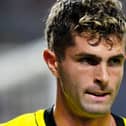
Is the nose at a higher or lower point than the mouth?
higher

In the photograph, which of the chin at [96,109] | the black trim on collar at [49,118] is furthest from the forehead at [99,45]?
the black trim on collar at [49,118]

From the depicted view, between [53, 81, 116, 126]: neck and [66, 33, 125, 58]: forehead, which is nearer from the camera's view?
[66, 33, 125, 58]: forehead

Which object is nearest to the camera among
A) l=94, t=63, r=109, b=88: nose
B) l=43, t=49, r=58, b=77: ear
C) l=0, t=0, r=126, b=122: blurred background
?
l=94, t=63, r=109, b=88: nose

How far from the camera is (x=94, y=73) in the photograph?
4.24 feet

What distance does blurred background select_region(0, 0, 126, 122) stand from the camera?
284 centimetres

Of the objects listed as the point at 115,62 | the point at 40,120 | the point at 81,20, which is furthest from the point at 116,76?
the point at 40,120

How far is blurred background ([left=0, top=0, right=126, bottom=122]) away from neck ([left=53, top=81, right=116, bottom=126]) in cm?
134

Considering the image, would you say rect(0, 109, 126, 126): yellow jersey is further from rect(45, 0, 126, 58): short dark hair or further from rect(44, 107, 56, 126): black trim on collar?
rect(45, 0, 126, 58): short dark hair

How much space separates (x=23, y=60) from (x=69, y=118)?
1618 mm

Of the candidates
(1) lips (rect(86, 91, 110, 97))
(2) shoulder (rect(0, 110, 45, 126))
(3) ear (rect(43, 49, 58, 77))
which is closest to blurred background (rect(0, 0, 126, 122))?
(2) shoulder (rect(0, 110, 45, 126))

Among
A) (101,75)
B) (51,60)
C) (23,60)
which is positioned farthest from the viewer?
(23,60)

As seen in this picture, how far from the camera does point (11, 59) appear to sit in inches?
117

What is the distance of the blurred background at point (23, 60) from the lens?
2836mm

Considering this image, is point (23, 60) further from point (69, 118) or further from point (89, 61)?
point (89, 61)
